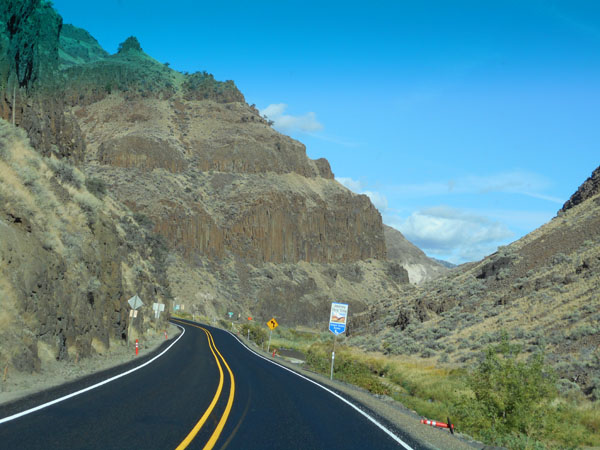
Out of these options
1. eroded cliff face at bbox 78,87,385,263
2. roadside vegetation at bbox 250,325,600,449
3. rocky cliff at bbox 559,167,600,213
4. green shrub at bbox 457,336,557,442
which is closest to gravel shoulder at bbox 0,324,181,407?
roadside vegetation at bbox 250,325,600,449

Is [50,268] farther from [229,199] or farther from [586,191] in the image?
[229,199]

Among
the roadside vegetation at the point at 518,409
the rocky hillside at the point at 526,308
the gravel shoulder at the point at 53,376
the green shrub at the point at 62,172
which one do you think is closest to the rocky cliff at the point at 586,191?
the rocky hillside at the point at 526,308

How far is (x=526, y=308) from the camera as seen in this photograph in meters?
36.2

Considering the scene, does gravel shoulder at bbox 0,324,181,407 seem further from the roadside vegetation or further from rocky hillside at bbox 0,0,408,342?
rocky hillside at bbox 0,0,408,342

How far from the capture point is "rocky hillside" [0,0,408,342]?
92688 mm

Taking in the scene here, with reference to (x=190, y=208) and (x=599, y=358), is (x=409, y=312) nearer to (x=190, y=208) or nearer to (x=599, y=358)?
(x=599, y=358)

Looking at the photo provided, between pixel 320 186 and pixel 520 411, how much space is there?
118635 millimetres

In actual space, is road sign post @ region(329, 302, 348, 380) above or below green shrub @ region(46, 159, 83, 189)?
below

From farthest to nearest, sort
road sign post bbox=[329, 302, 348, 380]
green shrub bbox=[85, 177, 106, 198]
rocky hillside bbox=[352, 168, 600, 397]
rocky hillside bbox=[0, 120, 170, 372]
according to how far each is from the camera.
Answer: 1. green shrub bbox=[85, 177, 106, 198]
2. rocky hillside bbox=[352, 168, 600, 397]
3. road sign post bbox=[329, 302, 348, 380]
4. rocky hillside bbox=[0, 120, 170, 372]

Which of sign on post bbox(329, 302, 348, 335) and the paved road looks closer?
the paved road

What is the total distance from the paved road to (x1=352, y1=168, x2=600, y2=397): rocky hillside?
13.1 m

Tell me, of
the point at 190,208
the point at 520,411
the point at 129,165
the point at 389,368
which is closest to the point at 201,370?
the point at 520,411

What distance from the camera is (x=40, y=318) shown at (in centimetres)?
1572

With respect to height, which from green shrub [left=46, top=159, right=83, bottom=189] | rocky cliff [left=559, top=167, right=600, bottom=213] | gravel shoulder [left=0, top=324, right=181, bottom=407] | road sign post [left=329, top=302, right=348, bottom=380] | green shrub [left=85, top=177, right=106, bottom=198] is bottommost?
gravel shoulder [left=0, top=324, right=181, bottom=407]
